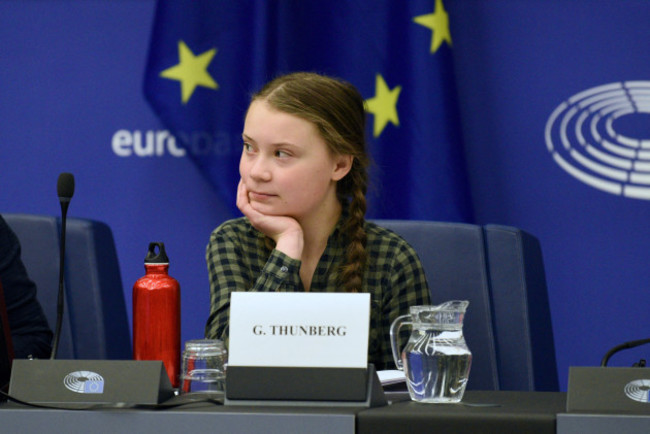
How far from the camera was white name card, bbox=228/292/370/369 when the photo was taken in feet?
3.38

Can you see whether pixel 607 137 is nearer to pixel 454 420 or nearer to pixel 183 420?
pixel 454 420

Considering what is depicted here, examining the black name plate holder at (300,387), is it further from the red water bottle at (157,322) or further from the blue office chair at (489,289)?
the blue office chair at (489,289)

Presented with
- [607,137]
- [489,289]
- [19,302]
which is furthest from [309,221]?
[607,137]

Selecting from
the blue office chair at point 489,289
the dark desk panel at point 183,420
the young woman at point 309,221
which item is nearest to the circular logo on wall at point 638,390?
the dark desk panel at point 183,420

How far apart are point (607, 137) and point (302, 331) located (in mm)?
1754

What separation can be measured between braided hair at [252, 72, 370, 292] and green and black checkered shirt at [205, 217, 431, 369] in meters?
0.03

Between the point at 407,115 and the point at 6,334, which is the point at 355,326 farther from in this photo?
the point at 407,115

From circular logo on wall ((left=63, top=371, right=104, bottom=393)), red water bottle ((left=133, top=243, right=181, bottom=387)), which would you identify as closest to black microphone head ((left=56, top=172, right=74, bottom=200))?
red water bottle ((left=133, top=243, right=181, bottom=387))

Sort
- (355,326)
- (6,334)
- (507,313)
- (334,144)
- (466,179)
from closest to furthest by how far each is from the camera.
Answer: (355,326) < (6,334) < (334,144) < (507,313) < (466,179)

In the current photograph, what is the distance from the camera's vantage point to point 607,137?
256cm

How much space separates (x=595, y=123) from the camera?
258 cm

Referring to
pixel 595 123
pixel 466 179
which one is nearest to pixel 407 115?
pixel 466 179

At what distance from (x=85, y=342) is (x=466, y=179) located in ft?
3.41

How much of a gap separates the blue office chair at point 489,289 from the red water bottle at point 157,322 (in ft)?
2.73
